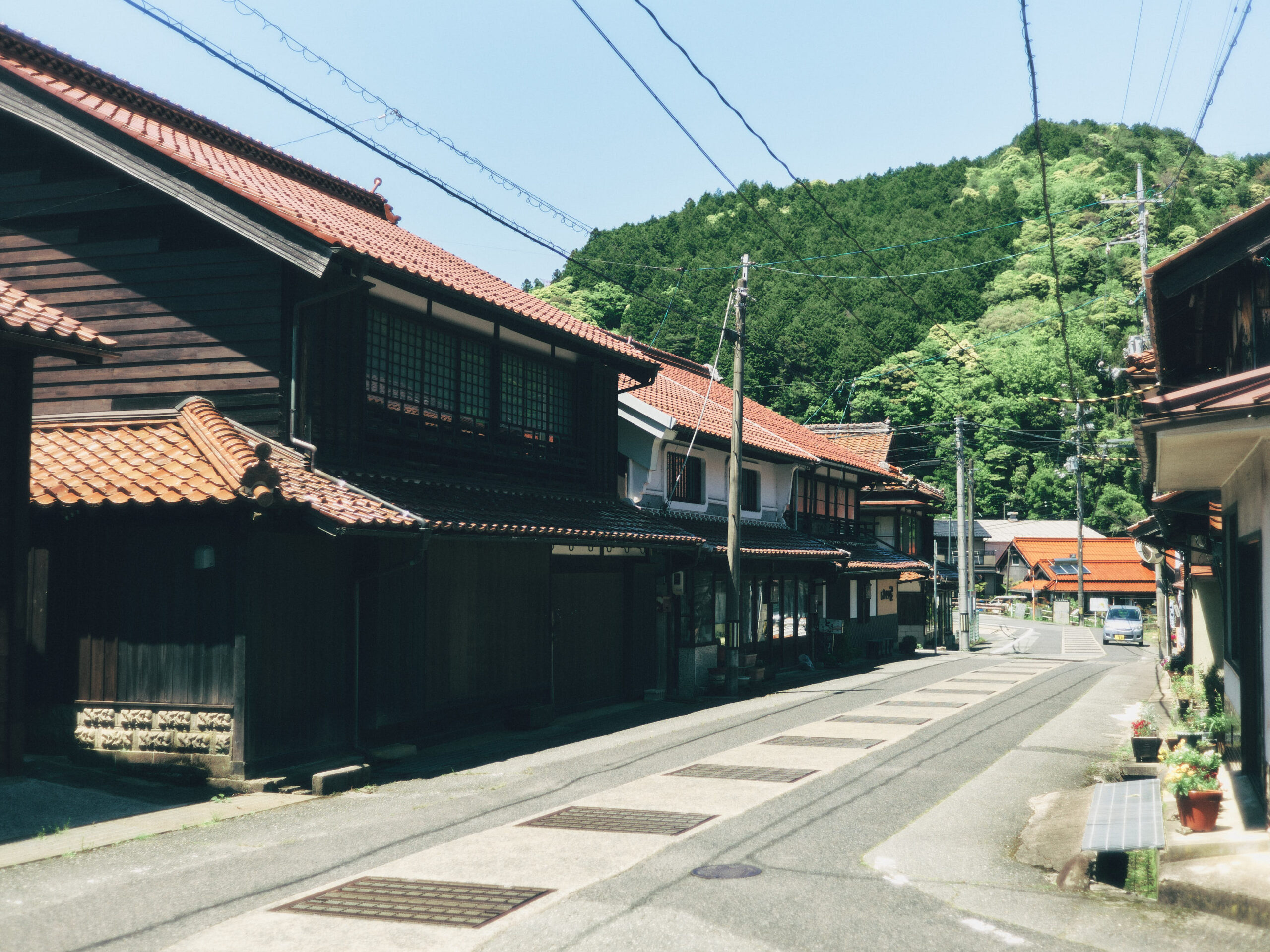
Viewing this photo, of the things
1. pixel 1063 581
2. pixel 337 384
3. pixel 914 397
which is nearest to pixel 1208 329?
pixel 337 384

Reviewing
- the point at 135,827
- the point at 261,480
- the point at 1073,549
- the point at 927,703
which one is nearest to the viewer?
the point at 135,827

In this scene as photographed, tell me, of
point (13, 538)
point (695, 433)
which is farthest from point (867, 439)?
point (13, 538)

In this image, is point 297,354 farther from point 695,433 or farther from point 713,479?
point 713,479

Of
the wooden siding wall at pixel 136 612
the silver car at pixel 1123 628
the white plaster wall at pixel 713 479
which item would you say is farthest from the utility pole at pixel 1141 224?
the silver car at pixel 1123 628

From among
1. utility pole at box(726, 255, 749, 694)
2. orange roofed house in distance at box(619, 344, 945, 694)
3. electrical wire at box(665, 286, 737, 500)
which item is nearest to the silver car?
orange roofed house in distance at box(619, 344, 945, 694)

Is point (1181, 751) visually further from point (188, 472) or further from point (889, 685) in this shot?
point (889, 685)

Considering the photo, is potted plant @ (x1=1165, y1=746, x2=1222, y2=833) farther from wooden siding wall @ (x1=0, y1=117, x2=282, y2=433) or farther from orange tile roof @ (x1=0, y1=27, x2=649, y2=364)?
wooden siding wall @ (x1=0, y1=117, x2=282, y2=433)

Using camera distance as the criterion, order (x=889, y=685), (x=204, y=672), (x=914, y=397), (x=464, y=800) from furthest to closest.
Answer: (x=914, y=397)
(x=889, y=685)
(x=204, y=672)
(x=464, y=800)

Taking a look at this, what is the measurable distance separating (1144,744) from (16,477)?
1261 cm

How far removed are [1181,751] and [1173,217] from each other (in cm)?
5165

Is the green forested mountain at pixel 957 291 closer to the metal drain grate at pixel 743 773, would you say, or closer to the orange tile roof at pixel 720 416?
the orange tile roof at pixel 720 416

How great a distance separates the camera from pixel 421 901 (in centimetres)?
719

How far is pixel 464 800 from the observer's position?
11.0 m

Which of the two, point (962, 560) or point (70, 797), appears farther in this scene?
point (962, 560)
